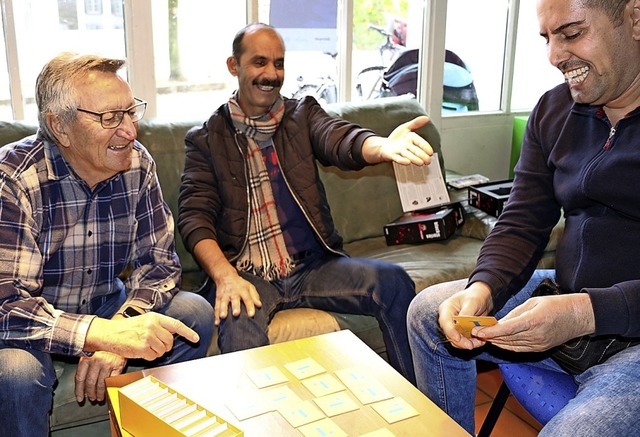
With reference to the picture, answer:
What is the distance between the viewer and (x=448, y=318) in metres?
1.61

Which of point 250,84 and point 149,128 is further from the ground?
point 250,84

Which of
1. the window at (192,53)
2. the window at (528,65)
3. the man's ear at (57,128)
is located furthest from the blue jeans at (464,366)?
the window at (528,65)

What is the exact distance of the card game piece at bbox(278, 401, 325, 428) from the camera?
1.40 m

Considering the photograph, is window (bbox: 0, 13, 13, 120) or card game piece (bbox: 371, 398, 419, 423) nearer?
card game piece (bbox: 371, 398, 419, 423)

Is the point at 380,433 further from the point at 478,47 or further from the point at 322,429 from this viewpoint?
the point at 478,47

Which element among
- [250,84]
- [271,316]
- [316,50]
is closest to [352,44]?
[316,50]

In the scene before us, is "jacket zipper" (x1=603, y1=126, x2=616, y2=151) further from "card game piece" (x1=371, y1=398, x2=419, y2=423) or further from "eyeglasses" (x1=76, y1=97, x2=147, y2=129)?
"eyeglasses" (x1=76, y1=97, x2=147, y2=129)

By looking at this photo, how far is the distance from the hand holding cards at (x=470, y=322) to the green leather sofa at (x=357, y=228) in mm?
715

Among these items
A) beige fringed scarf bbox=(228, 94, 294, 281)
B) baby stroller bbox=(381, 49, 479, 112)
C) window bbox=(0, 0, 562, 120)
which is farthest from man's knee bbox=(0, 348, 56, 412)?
baby stroller bbox=(381, 49, 479, 112)

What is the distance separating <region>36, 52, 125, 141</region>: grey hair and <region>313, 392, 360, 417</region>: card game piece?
36.9 inches

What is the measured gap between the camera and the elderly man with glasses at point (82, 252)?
164cm

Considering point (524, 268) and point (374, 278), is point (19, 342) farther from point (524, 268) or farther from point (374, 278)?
point (524, 268)

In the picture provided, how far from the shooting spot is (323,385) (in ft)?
5.01

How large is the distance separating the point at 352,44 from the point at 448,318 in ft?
6.40
